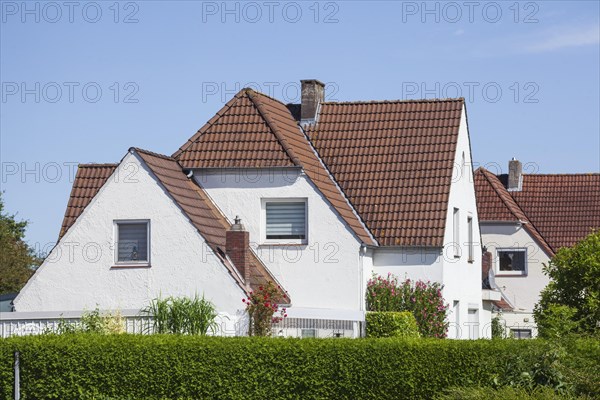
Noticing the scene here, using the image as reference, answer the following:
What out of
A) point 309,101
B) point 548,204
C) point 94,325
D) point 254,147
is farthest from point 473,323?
point 548,204

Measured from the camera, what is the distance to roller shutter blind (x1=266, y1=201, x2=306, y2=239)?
114ft

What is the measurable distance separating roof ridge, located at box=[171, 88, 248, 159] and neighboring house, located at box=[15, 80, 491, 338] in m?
0.07

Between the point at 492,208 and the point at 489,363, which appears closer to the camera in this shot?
the point at 489,363

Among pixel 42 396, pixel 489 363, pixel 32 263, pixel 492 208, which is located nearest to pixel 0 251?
pixel 32 263

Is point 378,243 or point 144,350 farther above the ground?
point 378,243

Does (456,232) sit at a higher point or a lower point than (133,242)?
higher

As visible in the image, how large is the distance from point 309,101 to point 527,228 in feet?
70.2

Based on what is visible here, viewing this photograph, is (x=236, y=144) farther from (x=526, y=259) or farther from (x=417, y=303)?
(x=526, y=259)

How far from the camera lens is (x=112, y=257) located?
31.6 metres

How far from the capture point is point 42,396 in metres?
23.4

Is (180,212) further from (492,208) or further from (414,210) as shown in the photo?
(492,208)

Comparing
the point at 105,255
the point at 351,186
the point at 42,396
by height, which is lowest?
the point at 42,396

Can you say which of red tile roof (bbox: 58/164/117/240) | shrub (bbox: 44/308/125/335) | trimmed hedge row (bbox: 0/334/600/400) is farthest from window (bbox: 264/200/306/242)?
trimmed hedge row (bbox: 0/334/600/400)

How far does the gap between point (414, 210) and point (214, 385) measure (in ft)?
46.0
